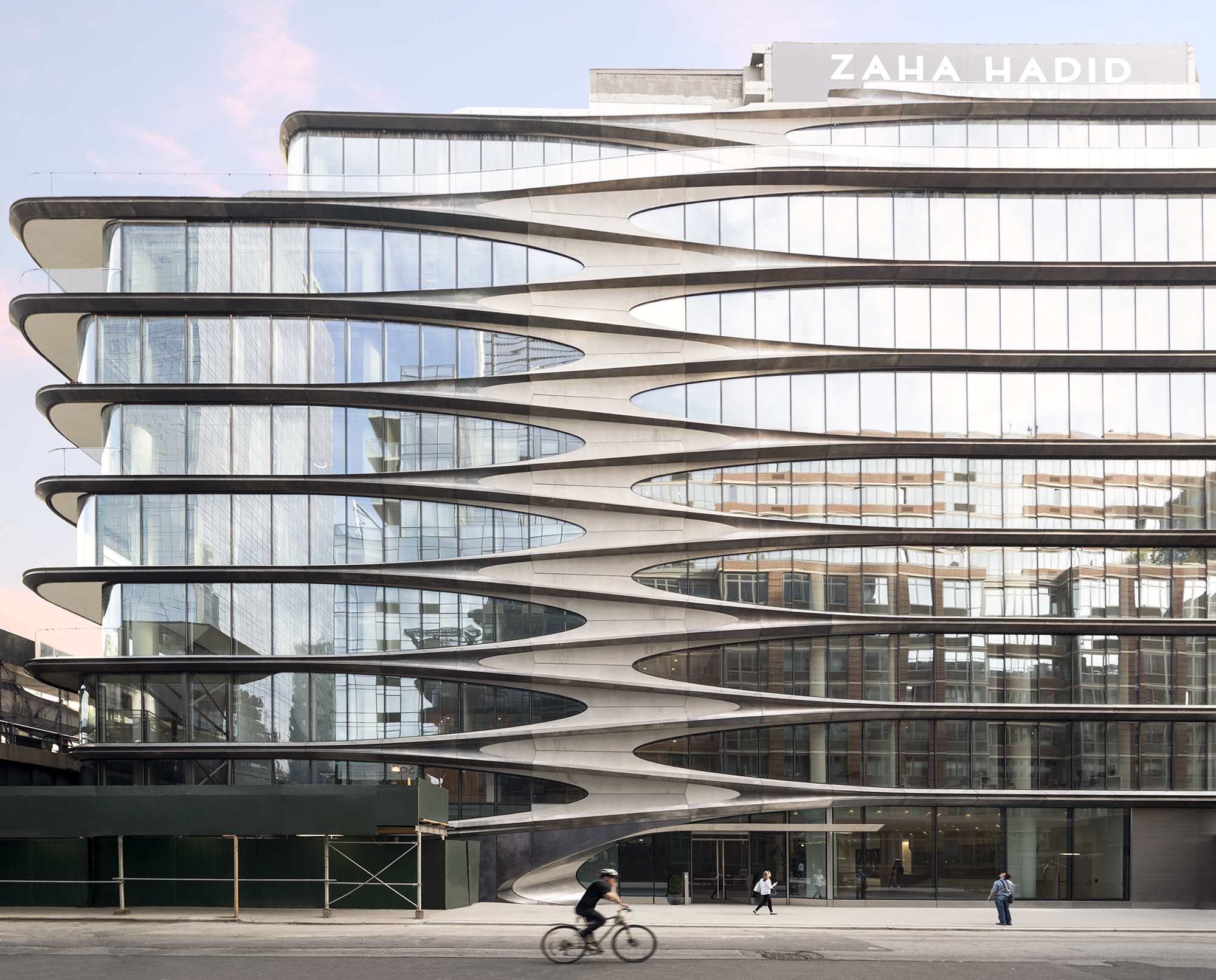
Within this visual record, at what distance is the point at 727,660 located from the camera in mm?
39594

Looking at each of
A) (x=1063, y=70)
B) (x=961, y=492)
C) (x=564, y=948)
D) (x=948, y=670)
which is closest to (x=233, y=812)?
(x=564, y=948)

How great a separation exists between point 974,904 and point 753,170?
1114 inches

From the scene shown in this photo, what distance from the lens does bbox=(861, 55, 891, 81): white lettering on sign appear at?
43094 millimetres

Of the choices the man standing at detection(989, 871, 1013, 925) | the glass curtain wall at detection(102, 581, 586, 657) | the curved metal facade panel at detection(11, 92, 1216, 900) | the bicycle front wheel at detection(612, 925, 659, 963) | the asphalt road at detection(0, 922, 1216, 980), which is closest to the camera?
the asphalt road at detection(0, 922, 1216, 980)

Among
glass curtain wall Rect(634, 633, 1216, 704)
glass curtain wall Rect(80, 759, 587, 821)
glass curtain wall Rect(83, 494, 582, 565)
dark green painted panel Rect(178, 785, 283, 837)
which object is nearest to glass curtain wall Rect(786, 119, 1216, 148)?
glass curtain wall Rect(634, 633, 1216, 704)

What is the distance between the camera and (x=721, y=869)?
36531 mm

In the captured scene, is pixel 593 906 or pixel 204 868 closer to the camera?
pixel 593 906

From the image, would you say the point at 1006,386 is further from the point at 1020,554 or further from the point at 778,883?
the point at 778,883

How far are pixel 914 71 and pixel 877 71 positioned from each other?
4.94 ft

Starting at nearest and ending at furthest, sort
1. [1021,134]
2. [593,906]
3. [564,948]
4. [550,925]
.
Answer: [593,906] → [564,948] → [550,925] → [1021,134]

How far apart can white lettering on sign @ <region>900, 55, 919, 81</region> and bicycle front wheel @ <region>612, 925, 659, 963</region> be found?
1423 inches

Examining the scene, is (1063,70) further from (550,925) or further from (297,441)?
(550,925)

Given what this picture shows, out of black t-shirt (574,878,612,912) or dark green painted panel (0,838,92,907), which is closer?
black t-shirt (574,878,612,912)

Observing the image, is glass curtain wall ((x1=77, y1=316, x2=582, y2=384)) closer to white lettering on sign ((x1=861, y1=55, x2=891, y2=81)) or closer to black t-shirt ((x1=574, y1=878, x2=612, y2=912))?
white lettering on sign ((x1=861, y1=55, x2=891, y2=81))
